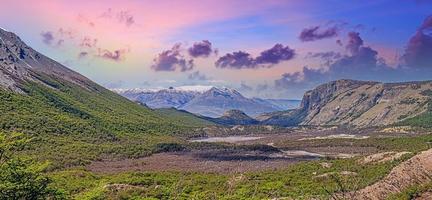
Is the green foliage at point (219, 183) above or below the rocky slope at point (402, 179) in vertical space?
below

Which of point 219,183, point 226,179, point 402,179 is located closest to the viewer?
point 402,179

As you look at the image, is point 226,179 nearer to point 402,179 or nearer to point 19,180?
point 402,179

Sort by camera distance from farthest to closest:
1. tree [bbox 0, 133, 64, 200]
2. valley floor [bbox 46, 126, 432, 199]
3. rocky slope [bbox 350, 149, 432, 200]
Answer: valley floor [bbox 46, 126, 432, 199], rocky slope [bbox 350, 149, 432, 200], tree [bbox 0, 133, 64, 200]

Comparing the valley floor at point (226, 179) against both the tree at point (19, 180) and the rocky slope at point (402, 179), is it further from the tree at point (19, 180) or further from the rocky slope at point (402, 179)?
the tree at point (19, 180)

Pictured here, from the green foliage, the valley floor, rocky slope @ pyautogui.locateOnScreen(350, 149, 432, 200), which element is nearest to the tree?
the valley floor

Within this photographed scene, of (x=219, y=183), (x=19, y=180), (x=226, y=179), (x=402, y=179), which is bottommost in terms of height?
(x=219, y=183)

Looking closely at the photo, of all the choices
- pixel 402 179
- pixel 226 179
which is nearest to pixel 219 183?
pixel 226 179

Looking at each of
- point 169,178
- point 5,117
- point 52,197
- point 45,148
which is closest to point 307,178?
point 169,178

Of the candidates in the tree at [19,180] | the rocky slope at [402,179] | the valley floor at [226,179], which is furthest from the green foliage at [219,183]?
the tree at [19,180]

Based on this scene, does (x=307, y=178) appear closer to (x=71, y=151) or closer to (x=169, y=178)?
(x=169, y=178)

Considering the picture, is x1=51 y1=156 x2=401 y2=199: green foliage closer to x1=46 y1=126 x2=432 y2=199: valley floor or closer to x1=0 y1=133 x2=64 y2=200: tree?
x1=46 y1=126 x2=432 y2=199: valley floor

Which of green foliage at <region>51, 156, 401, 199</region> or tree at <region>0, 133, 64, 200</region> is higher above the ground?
tree at <region>0, 133, 64, 200</region>

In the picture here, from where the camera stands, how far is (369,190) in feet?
257

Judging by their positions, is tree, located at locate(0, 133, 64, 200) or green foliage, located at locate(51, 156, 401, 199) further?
green foliage, located at locate(51, 156, 401, 199)
